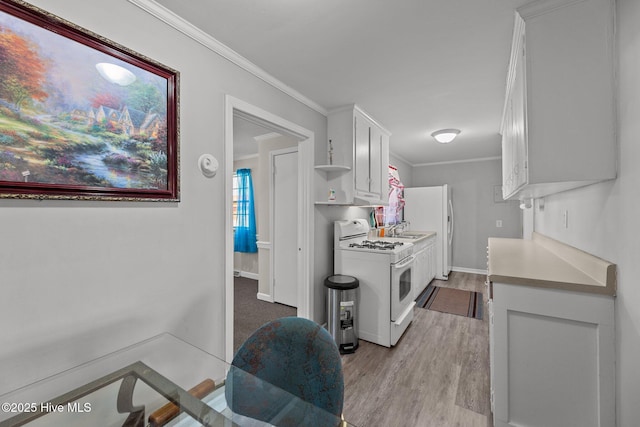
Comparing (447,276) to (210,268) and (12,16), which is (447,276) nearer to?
(210,268)

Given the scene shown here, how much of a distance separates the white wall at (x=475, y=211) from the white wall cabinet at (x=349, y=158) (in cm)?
333

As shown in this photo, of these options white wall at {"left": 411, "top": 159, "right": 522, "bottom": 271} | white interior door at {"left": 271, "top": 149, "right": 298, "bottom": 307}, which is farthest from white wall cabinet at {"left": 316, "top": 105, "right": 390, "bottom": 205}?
white wall at {"left": 411, "top": 159, "right": 522, "bottom": 271}

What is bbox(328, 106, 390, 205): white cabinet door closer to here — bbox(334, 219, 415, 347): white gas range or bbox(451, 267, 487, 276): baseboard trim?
bbox(334, 219, 415, 347): white gas range

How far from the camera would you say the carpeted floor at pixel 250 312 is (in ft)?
9.43

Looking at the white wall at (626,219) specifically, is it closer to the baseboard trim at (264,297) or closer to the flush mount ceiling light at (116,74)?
the flush mount ceiling light at (116,74)

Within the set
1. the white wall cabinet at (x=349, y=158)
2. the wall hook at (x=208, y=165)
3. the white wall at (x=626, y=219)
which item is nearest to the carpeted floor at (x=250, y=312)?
the white wall cabinet at (x=349, y=158)

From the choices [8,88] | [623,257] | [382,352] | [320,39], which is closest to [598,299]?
[623,257]

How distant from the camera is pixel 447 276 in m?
5.03

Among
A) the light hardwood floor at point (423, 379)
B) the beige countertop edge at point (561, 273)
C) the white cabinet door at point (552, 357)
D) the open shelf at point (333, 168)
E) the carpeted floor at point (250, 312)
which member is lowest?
the light hardwood floor at point (423, 379)

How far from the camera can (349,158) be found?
9.08 ft

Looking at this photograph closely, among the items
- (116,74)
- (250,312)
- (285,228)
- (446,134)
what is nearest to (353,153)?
(285,228)

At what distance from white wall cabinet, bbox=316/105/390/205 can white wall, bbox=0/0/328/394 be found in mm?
1122

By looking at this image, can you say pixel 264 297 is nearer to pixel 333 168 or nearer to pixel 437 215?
pixel 333 168

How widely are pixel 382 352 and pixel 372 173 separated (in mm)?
1956
